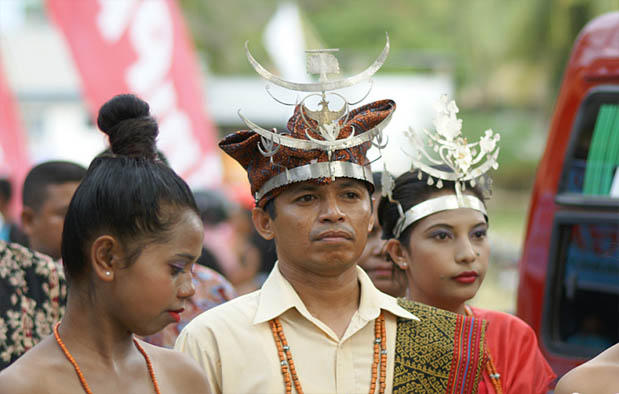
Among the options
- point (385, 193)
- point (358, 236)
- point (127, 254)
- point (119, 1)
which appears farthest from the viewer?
point (119, 1)

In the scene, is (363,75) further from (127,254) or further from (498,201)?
(498,201)

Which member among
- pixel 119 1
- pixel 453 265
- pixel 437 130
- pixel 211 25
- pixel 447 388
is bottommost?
pixel 447 388

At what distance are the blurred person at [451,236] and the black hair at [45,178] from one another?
1694 millimetres

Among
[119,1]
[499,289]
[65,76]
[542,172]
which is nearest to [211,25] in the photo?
[65,76]

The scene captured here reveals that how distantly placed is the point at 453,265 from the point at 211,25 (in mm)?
32269

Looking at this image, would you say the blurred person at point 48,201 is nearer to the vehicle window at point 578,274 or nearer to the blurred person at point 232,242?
the vehicle window at point 578,274

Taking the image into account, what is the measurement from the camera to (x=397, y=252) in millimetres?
3729

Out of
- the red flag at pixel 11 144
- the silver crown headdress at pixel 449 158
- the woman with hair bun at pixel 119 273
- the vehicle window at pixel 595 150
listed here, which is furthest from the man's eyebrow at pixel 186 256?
the red flag at pixel 11 144

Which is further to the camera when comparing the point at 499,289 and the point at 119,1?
the point at 499,289

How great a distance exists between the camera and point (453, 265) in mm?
3484

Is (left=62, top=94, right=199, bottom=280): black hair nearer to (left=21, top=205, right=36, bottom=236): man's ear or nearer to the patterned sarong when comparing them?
the patterned sarong

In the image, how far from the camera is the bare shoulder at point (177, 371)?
2533 mm

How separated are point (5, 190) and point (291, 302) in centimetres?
590

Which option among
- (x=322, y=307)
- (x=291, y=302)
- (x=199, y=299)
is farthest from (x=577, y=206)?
(x=291, y=302)
